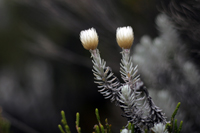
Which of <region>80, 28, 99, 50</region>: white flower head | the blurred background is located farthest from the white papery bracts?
the blurred background

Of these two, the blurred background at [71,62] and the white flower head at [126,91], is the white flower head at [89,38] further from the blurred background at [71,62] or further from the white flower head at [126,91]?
the blurred background at [71,62]

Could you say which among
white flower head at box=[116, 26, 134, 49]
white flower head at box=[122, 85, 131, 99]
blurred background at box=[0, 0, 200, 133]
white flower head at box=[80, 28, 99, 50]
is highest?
blurred background at box=[0, 0, 200, 133]

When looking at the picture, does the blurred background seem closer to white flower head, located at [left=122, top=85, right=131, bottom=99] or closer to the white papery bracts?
the white papery bracts

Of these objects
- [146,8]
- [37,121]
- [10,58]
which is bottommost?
[37,121]

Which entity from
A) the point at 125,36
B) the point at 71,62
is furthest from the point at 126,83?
the point at 71,62

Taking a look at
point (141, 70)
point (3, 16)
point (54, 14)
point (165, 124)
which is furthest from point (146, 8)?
point (3, 16)

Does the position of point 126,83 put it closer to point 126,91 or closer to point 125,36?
point 126,91

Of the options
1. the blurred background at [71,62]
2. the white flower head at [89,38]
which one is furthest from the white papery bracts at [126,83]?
the blurred background at [71,62]

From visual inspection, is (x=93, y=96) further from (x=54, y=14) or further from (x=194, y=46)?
(x=194, y=46)
